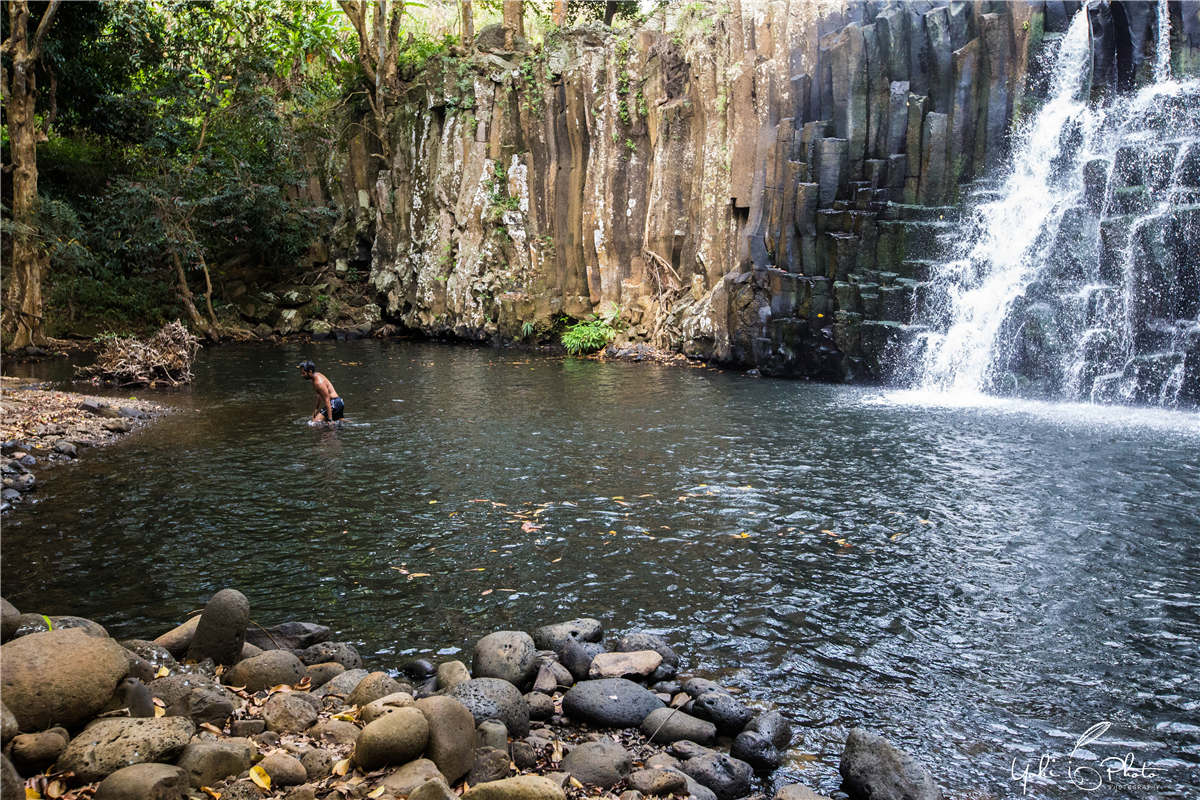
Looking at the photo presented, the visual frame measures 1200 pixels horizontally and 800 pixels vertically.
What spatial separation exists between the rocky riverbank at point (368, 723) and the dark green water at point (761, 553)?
0.36 m

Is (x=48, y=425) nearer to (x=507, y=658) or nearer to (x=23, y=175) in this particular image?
(x=507, y=658)

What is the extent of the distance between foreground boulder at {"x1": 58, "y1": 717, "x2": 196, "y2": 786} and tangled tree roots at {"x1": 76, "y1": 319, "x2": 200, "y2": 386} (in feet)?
53.3

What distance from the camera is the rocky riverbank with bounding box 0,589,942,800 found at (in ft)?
11.3

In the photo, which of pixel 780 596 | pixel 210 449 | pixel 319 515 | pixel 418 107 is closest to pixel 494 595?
pixel 780 596

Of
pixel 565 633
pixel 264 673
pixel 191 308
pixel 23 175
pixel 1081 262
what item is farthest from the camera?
pixel 191 308

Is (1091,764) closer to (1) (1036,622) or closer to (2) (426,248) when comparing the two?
(1) (1036,622)

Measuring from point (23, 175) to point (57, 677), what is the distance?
23.8 m

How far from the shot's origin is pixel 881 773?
394 cm

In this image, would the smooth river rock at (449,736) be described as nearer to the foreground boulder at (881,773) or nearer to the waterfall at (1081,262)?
the foreground boulder at (881,773)

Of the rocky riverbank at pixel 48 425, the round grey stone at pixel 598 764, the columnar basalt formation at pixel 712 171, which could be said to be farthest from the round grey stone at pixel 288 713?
the columnar basalt formation at pixel 712 171

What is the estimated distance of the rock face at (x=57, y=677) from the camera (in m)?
3.48

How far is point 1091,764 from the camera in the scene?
4.20 m

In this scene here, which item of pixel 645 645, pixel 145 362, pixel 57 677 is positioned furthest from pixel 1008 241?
pixel 145 362

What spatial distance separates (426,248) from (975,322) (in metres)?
20.3
